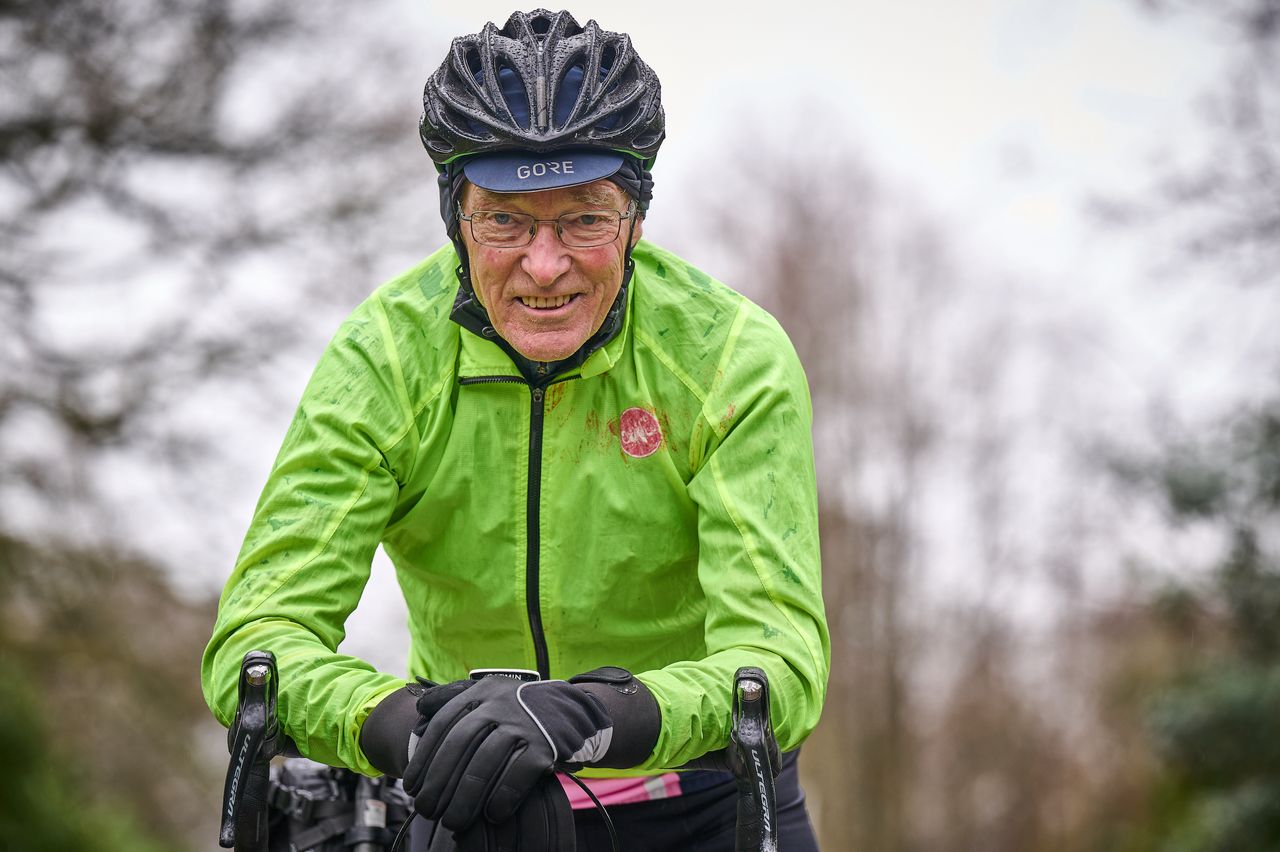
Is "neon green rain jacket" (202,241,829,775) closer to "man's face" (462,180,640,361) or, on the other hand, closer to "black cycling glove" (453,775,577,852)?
"man's face" (462,180,640,361)

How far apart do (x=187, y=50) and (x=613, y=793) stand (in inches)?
435

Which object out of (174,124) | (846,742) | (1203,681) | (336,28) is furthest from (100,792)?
(846,742)

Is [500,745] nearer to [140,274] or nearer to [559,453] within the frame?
[559,453]

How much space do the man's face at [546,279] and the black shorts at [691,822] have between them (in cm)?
111

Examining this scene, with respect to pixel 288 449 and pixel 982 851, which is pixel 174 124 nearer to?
pixel 288 449

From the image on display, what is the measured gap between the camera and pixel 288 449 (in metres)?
3.25

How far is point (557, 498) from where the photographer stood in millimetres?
3346

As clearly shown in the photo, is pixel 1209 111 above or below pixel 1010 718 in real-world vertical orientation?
above

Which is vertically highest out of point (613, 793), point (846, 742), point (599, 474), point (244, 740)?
point (599, 474)

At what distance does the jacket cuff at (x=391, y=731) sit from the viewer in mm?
2674

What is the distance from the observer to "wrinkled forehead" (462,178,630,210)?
326cm

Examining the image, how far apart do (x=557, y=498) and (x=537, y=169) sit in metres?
0.74

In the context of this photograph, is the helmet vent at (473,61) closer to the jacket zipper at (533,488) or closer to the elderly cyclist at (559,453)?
the elderly cyclist at (559,453)

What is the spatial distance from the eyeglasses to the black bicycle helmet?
5.8 inches
